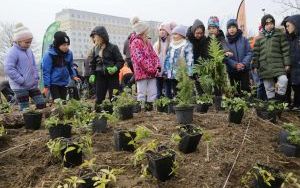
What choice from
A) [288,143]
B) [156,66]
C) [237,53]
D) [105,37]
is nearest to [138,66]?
[156,66]

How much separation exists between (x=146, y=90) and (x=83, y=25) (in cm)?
5791

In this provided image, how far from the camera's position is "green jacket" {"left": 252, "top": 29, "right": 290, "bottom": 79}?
21.0ft

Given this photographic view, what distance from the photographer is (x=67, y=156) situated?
2992 mm

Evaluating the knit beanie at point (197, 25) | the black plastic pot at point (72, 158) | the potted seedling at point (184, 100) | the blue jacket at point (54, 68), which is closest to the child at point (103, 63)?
the blue jacket at point (54, 68)

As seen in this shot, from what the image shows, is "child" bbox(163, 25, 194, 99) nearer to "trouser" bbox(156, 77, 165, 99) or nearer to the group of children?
the group of children

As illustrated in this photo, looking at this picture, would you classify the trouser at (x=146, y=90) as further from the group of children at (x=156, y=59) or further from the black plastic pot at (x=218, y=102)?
the black plastic pot at (x=218, y=102)

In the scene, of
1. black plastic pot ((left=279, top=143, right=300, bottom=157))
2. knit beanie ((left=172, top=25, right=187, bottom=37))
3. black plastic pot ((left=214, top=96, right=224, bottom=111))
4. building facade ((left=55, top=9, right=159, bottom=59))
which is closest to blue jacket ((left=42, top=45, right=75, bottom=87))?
knit beanie ((left=172, top=25, right=187, bottom=37))

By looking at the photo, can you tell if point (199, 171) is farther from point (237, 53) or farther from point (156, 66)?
point (237, 53)

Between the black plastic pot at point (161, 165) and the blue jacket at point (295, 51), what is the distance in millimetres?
4684

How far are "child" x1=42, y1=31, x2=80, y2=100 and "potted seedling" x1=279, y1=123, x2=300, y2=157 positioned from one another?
4276 mm

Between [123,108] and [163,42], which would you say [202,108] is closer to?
[123,108]

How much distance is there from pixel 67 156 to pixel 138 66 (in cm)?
337

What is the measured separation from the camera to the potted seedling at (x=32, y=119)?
4707 mm

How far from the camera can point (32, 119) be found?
4727 mm
